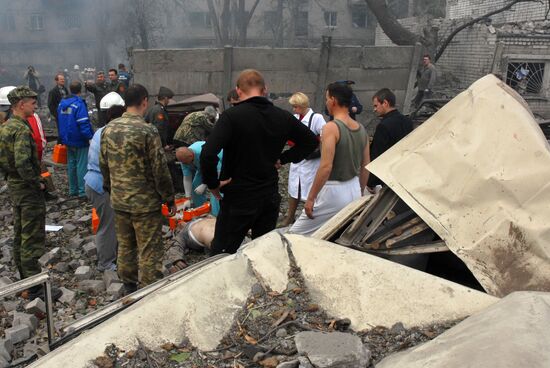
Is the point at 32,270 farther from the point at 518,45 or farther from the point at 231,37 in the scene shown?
the point at 231,37

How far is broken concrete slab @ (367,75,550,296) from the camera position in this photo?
93.0 inches

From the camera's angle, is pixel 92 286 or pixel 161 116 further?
pixel 161 116

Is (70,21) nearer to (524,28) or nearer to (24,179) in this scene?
(524,28)

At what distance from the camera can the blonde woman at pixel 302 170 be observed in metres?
5.04

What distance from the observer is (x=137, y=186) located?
154 inches

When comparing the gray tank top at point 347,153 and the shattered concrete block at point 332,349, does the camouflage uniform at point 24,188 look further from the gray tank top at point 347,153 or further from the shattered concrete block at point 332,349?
the shattered concrete block at point 332,349

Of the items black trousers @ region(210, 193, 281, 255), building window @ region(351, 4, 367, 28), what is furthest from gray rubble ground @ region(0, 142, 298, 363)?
building window @ region(351, 4, 367, 28)

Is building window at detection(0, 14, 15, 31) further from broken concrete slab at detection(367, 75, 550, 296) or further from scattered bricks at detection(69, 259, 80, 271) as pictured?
broken concrete slab at detection(367, 75, 550, 296)

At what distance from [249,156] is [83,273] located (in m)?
2.42

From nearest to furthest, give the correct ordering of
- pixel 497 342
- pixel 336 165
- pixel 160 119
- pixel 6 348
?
1. pixel 497 342
2. pixel 6 348
3. pixel 336 165
4. pixel 160 119

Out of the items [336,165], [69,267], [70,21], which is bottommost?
→ [69,267]

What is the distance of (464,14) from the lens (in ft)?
79.2

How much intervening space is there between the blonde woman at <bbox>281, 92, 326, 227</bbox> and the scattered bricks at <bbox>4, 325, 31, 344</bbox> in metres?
2.81

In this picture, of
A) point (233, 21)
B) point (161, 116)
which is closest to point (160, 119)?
point (161, 116)
